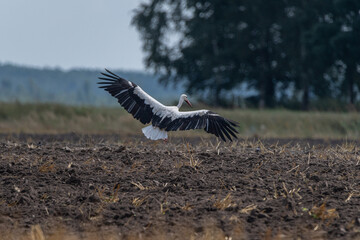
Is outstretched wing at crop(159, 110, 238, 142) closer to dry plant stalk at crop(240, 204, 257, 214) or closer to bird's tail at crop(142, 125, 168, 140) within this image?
bird's tail at crop(142, 125, 168, 140)

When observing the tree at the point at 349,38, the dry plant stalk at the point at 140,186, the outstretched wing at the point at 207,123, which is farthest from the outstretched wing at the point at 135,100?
the tree at the point at 349,38

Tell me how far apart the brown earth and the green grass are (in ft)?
29.6

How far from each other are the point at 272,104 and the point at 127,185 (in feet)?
89.0

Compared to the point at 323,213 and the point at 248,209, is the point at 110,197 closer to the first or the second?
the point at 248,209

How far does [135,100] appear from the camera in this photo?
10.0m

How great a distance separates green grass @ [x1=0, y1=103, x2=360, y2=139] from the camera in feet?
62.1

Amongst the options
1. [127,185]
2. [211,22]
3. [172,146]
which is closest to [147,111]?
[172,146]

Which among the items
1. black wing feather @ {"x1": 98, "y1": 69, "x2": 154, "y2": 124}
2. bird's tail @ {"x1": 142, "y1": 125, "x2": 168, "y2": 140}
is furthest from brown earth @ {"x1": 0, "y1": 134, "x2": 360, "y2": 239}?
black wing feather @ {"x1": 98, "y1": 69, "x2": 154, "y2": 124}

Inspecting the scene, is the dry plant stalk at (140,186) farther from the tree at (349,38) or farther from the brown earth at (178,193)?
the tree at (349,38)

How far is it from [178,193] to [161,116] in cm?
290

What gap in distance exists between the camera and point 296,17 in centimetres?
3062

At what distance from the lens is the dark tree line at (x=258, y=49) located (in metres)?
29.2

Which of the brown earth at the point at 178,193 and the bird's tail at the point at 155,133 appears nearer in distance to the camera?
the brown earth at the point at 178,193

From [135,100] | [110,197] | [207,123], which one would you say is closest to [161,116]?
[135,100]
